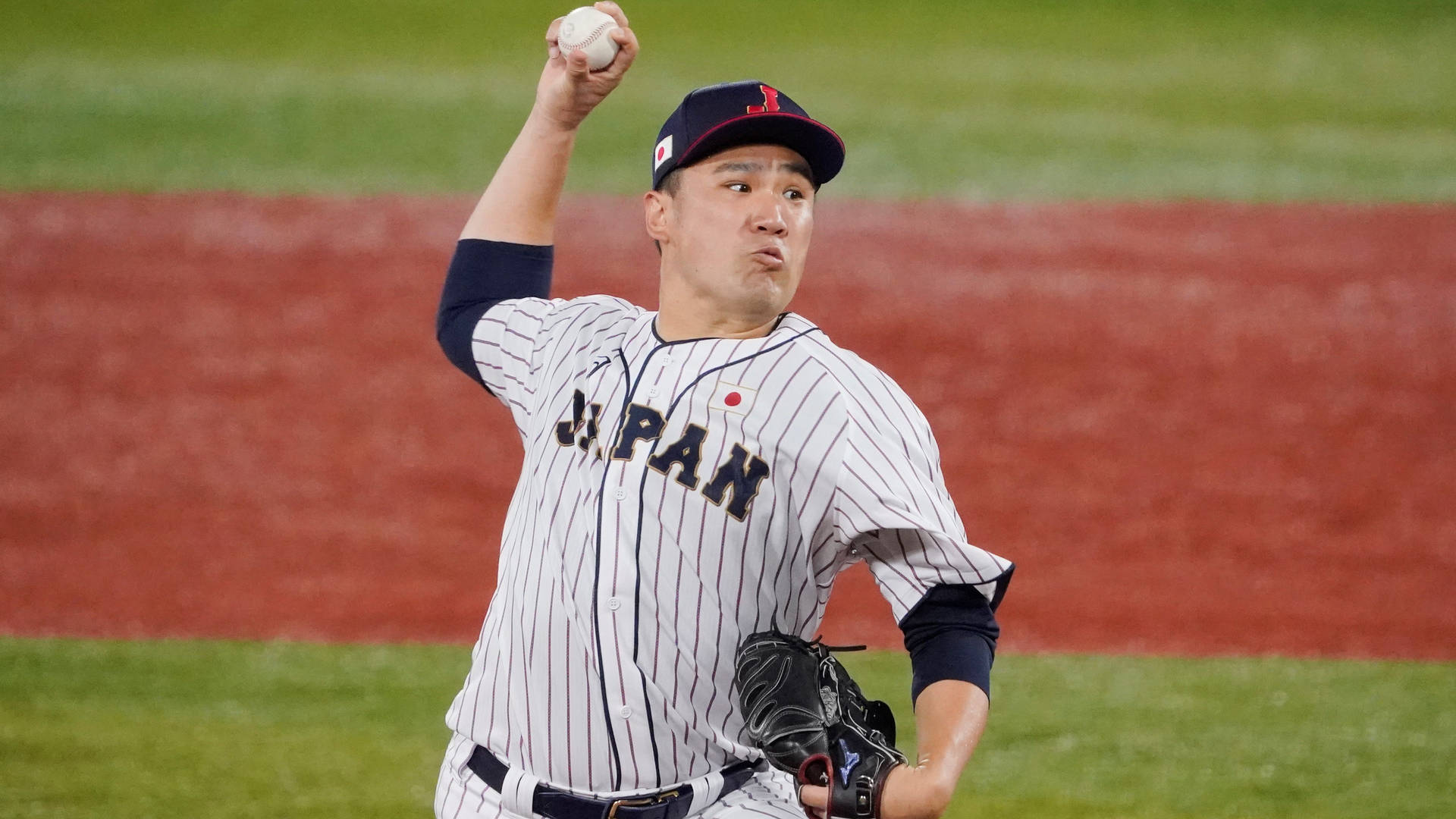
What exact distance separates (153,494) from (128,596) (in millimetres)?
1268

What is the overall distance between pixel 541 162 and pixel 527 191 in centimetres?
6

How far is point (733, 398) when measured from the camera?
240cm

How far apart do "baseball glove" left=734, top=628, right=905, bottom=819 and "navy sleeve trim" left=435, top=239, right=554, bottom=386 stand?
2.92ft

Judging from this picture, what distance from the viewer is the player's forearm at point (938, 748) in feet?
6.77

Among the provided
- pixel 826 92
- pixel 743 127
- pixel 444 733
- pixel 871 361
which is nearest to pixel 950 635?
pixel 743 127

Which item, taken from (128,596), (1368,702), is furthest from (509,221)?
(128,596)

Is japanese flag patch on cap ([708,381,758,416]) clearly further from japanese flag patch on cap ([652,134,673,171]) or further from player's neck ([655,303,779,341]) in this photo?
japanese flag patch on cap ([652,134,673,171])

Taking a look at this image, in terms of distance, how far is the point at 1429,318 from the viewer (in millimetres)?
10172

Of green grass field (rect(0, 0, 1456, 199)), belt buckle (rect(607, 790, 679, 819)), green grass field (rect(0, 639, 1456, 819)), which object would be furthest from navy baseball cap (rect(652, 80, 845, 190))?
green grass field (rect(0, 0, 1456, 199))

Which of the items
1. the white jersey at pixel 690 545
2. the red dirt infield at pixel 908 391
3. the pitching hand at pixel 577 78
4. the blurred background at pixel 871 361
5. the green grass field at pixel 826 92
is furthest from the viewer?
the green grass field at pixel 826 92

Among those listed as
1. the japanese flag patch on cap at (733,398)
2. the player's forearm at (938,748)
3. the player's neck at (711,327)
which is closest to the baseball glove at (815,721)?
the player's forearm at (938,748)

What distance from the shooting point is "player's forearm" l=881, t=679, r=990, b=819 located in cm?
206

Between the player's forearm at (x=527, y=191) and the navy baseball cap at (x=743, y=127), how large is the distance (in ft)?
1.13

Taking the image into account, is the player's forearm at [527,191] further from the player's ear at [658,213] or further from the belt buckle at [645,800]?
the belt buckle at [645,800]
